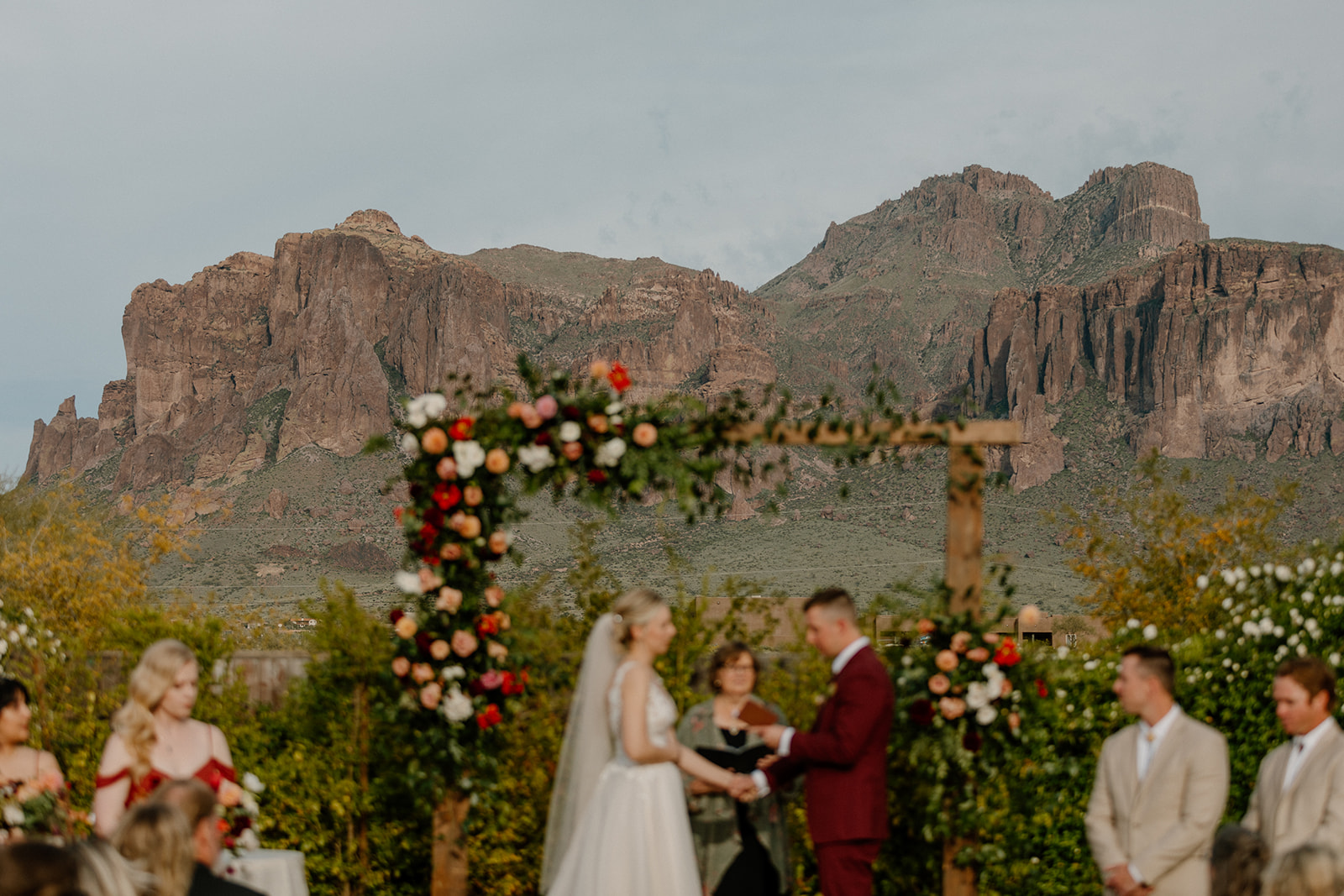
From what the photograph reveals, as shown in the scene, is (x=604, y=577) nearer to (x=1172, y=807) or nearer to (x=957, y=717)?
(x=957, y=717)

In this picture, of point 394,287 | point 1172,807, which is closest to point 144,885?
point 1172,807

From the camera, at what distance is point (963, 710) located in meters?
4.82

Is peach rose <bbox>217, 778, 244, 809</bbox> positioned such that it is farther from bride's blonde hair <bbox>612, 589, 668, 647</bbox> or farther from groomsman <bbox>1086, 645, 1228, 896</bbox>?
groomsman <bbox>1086, 645, 1228, 896</bbox>

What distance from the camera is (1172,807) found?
3791 mm

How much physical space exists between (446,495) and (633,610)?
49.3 inches

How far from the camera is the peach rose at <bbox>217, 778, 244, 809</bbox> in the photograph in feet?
13.2

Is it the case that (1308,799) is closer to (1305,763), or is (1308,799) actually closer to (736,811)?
(1305,763)

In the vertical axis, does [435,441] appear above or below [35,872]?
above

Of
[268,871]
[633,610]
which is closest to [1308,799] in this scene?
[633,610]

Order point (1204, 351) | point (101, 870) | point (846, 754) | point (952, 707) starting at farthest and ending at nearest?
1. point (1204, 351)
2. point (952, 707)
3. point (846, 754)
4. point (101, 870)

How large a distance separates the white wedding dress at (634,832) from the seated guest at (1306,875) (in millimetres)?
2335

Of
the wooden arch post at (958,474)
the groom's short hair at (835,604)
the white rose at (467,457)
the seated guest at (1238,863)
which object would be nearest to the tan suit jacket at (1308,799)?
the seated guest at (1238,863)

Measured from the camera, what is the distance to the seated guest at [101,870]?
2.43m

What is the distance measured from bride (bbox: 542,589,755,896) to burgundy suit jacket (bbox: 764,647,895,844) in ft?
1.05
